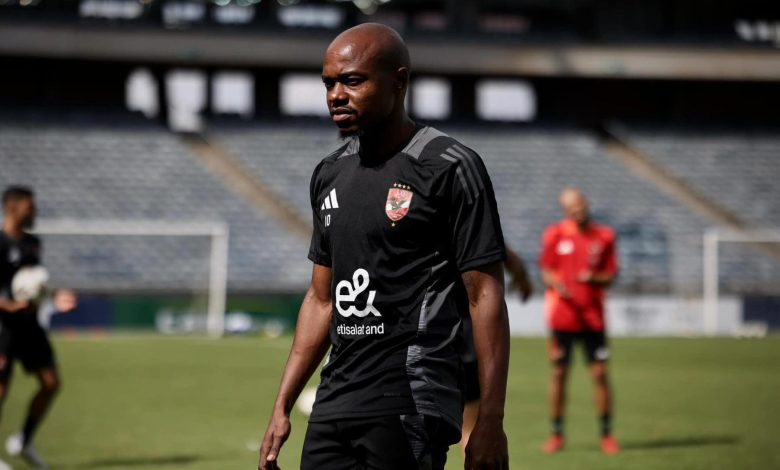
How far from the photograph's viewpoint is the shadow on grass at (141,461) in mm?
9164

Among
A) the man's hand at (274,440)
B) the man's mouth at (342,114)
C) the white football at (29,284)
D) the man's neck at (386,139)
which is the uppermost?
the man's mouth at (342,114)

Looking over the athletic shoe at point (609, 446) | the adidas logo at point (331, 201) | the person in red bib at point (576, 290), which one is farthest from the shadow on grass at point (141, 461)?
the adidas logo at point (331, 201)

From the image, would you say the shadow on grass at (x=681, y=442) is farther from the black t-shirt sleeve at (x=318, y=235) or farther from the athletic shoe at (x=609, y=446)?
the black t-shirt sleeve at (x=318, y=235)

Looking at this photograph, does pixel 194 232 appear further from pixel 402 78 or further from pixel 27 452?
pixel 402 78

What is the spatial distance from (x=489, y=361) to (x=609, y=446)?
6.91m

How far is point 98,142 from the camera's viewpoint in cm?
3494

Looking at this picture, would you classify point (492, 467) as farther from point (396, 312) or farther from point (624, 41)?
point (624, 41)

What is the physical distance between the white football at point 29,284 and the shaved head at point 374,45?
6.26 metres

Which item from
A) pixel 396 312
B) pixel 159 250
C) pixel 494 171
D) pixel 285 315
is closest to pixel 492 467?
pixel 396 312

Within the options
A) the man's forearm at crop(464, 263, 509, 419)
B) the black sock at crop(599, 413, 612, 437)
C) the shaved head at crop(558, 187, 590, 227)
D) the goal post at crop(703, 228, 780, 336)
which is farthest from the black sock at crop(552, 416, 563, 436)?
the goal post at crop(703, 228, 780, 336)

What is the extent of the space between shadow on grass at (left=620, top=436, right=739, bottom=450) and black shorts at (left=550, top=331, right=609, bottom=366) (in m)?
0.82

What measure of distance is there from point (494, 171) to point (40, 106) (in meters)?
14.6

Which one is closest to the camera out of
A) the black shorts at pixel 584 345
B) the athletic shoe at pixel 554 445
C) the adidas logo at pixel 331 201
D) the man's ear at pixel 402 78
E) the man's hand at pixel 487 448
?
the man's hand at pixel 487 448

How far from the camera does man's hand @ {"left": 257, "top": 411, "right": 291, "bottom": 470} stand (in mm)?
3721
